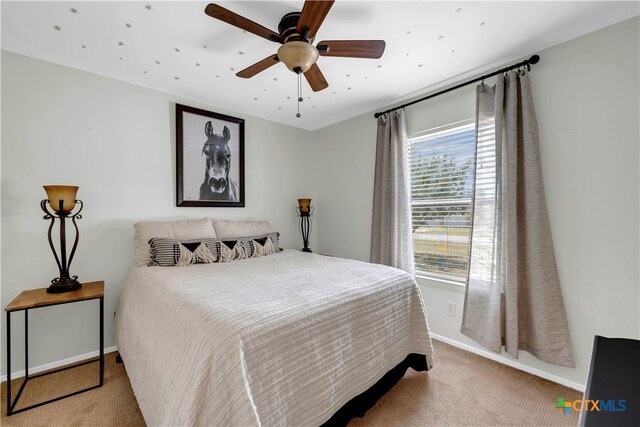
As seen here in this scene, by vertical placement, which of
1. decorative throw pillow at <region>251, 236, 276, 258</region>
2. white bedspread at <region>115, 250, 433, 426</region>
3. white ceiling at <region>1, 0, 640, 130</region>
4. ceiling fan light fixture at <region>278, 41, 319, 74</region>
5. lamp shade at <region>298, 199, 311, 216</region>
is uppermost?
white ceiling at <region>1, 0, 640, 130</region>

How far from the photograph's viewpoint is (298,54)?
1.52m

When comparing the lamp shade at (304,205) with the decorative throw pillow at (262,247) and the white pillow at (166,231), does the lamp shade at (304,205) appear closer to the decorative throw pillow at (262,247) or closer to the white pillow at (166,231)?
the decorative throw pillow at (262,247)

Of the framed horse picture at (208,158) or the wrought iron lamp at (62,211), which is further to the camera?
the framed horse picture at (208,158)

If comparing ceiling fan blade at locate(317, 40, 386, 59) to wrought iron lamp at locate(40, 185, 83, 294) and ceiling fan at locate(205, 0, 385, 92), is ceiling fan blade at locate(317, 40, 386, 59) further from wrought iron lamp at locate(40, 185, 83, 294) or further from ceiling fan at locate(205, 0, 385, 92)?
wrought iron lamp at locate(40, 185, 83, 294)

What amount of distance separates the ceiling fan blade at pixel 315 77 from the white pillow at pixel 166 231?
172cm

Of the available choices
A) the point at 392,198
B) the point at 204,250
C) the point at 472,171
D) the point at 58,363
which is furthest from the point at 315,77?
the point at 58,363

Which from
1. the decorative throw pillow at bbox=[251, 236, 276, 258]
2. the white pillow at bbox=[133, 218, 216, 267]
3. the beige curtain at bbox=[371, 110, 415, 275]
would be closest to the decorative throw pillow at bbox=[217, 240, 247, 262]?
the decorative throw pillow at bbox=[251, 236, 276, 258]

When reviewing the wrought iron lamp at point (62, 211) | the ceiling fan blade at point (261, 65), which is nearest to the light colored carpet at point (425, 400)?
the wrought iron lamp at point (62, 211)

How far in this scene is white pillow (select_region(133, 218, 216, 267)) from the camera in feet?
7.55

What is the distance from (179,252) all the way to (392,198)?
2143 mm

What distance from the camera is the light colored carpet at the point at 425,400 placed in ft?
5.19

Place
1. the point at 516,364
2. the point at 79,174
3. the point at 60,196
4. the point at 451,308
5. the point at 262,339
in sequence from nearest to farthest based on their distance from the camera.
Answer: the point at 262,339
the point at 60,196
the point at 516,364
the point at 79,174
the point at 451,308

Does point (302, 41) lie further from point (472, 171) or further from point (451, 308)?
point (451, 308)

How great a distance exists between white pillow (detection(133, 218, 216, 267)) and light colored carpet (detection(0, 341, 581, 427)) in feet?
3.05
